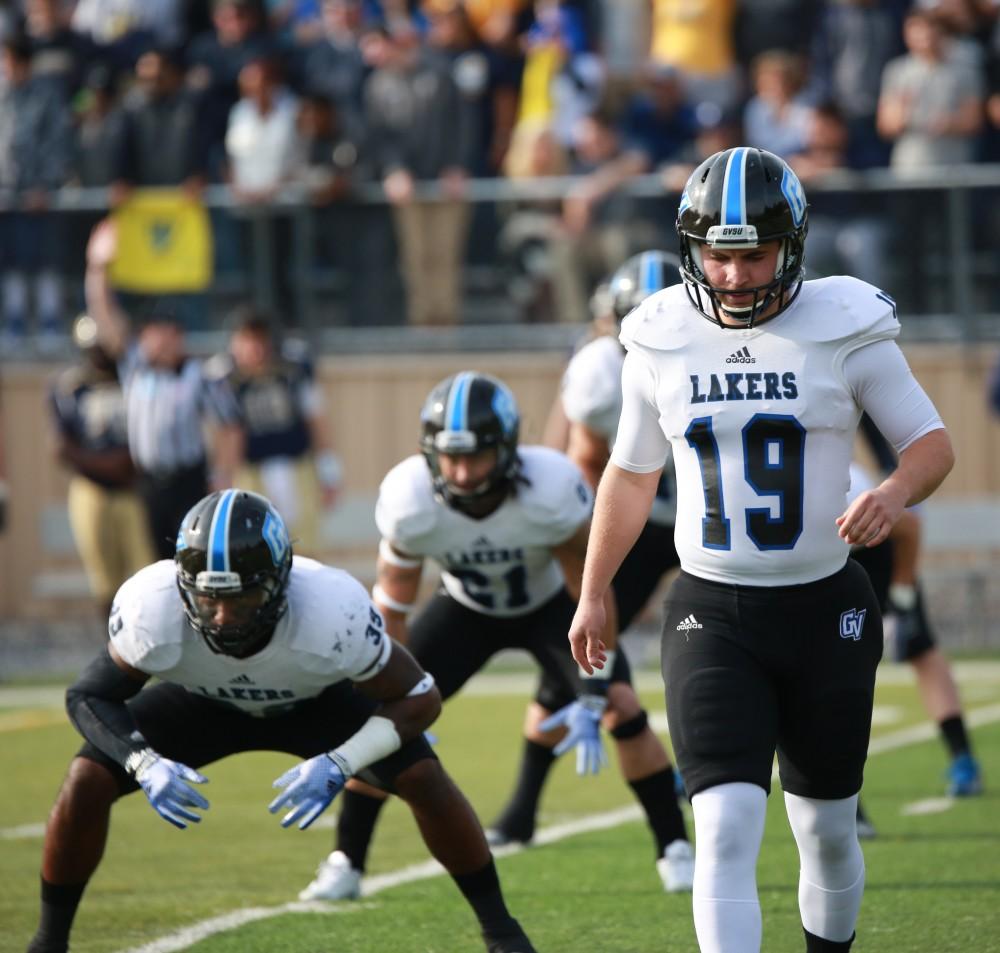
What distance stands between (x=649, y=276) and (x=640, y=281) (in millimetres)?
37

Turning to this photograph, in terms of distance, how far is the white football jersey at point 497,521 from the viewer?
5641mm

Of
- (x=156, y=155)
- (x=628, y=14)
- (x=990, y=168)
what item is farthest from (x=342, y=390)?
(x=990, y=168)

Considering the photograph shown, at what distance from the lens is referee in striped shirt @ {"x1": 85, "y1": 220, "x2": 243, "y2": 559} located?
11258 millimetres

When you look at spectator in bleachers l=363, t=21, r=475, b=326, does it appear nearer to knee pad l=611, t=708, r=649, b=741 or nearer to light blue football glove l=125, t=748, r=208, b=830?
knee pad l=611, t=708, r=649, b=741

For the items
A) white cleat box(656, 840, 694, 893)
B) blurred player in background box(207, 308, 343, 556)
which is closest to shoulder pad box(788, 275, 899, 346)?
white cleat box(656, 840, 694, 893)

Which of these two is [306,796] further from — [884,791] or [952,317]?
[952,317]

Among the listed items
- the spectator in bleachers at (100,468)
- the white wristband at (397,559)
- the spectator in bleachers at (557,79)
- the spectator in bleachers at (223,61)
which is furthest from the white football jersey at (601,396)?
the spectator in bleachers at (223,61)

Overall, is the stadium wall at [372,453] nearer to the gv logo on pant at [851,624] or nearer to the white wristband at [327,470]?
the white wristband at [327,470]

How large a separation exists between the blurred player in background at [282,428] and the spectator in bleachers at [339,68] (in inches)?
75.0

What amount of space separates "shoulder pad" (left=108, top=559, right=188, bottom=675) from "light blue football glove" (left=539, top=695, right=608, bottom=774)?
1289 millimetres

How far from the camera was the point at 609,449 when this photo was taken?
6.79 m

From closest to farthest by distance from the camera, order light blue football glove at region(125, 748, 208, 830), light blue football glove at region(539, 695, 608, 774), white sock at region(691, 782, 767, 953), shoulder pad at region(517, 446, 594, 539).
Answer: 1. white sock at region(691, 782, 767, 953)
2. light blue football glove at region(125, 748, 208, 830)
3. light blue football glove at region(539, 695, 608, 774)
4. shoulder pad at region(517, 446, 594, 539)

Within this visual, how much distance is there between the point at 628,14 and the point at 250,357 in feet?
13.7

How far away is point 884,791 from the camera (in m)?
7.36
